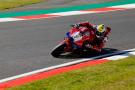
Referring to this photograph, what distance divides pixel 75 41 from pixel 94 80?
2.74m

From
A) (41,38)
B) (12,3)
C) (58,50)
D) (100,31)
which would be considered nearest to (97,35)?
(100,31)

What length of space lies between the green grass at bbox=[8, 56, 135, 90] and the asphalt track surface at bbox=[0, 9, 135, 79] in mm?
1257

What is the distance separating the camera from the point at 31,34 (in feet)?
50.2

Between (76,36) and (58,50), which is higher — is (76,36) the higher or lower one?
the higher one

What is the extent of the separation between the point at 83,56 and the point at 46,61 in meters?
1.01

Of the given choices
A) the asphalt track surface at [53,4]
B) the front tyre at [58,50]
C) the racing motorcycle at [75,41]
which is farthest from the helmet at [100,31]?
the asphalt track surface at [53,4]

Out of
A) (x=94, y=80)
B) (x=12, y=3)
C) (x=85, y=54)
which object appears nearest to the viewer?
(x=94, y=80)

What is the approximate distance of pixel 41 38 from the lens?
1441 centimetres

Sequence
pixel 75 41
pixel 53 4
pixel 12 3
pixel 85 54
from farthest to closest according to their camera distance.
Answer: pixel 53 4, pixel 12 3, pixel 85 54, pixel 75 41

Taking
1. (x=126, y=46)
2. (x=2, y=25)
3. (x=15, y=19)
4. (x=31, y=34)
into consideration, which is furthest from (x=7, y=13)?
(x=126, y=46)

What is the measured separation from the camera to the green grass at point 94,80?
336 inches

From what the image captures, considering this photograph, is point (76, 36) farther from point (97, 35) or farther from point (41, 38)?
point (41, 38)

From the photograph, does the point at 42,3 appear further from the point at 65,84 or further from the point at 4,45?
the point at 65,84

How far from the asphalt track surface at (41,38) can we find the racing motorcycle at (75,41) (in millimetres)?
195
